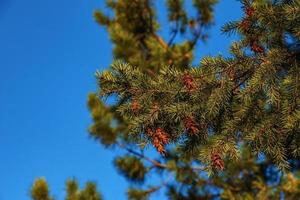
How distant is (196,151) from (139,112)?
1.02 ft

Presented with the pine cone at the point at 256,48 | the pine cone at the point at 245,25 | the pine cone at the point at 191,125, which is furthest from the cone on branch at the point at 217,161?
the pine cone at the point at 245,25

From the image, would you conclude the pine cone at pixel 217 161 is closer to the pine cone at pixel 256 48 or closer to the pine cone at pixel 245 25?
the pine cone at pixel 256 48

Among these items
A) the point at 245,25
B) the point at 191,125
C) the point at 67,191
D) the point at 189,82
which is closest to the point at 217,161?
the point at 191,125

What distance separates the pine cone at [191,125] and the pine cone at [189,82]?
133 millimetres

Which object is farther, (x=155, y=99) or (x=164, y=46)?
(x=164, y=46)

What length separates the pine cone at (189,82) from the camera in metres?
2.06

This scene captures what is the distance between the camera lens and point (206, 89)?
2.09m

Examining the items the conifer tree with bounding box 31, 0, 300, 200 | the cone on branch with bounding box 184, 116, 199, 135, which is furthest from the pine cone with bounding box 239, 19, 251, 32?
the cone on branch with bounding box 184, 116, 199, 135

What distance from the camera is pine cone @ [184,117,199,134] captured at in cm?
202

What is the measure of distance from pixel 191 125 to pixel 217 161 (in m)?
0.21

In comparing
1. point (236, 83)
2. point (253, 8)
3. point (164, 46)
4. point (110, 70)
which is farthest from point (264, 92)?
point (164, 46)

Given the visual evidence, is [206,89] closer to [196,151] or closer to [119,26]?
[196,151]

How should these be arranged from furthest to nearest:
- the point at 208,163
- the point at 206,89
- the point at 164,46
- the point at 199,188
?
1. the point at 164,46
2. the point at 199,188
3. the point at 206,89
4. the point at 208,163

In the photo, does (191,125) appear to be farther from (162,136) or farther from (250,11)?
(250,11)
